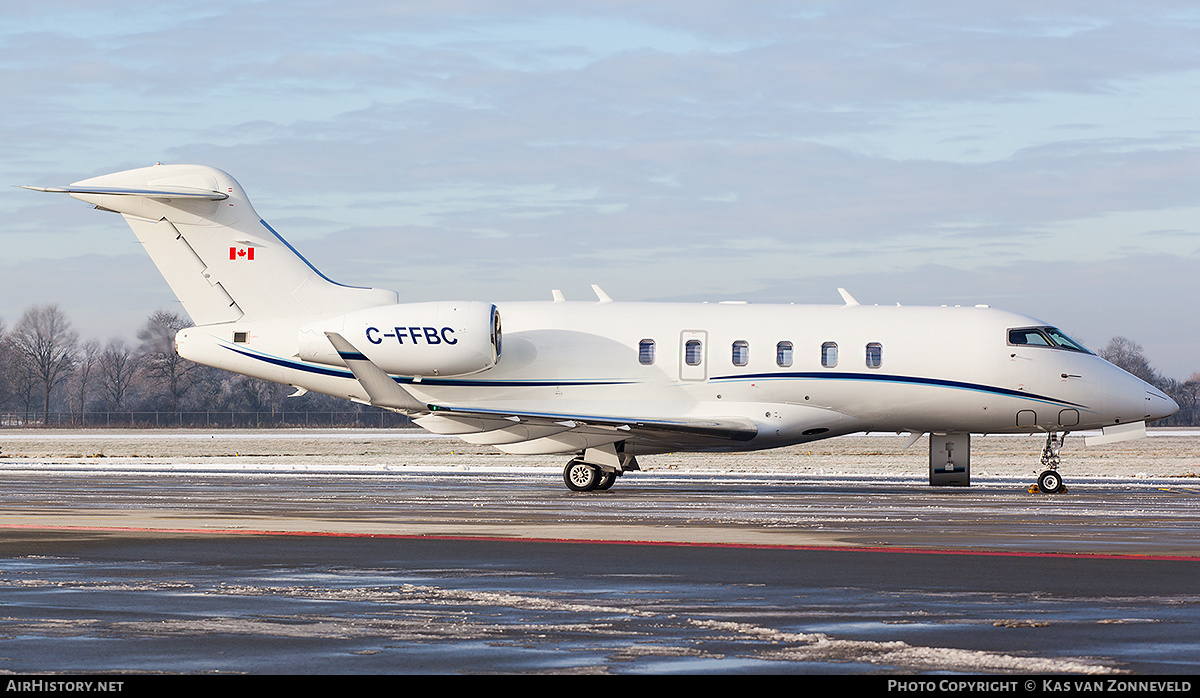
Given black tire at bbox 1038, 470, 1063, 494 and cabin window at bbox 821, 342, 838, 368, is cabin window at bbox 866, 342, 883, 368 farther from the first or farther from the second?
black tire at bbox 1038, 470, 1063, 494

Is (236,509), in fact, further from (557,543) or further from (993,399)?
(993,399)

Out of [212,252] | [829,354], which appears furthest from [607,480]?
[212,252]

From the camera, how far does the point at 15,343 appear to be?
120 meters

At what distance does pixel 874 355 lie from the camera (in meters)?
26.7

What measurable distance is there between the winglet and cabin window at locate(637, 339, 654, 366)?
447 centimetres

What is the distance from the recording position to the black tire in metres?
25.7

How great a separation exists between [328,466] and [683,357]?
1555 cm

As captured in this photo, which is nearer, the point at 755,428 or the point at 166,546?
the point at 166,546

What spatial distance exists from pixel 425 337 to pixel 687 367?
519 centimetres

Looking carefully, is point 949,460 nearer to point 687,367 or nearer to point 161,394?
point 687,367

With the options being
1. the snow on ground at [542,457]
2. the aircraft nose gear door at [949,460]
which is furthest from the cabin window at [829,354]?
the snow on ground at [542,457]

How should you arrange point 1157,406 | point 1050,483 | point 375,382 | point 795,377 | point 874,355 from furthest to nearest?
point 1157,406
point 874,355
point 795,377
point 1050,483
point 375,382

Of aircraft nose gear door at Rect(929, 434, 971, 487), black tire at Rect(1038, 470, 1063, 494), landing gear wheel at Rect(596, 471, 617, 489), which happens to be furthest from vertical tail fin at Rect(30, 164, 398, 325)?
black tire at Rect(1038, 470, 1063, 494)
